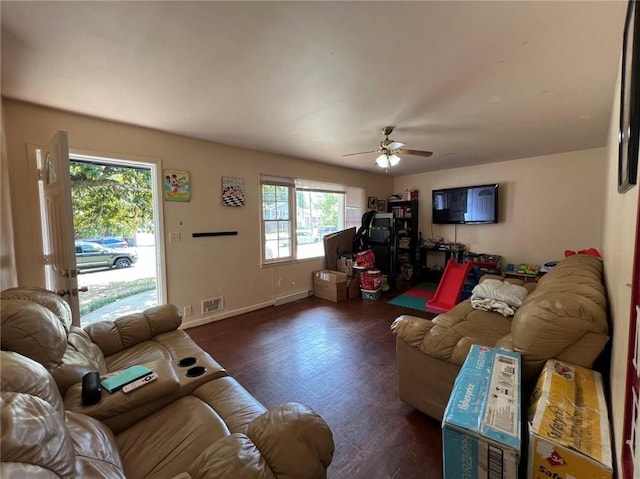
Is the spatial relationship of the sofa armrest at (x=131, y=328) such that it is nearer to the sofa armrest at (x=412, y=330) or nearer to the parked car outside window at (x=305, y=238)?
the sofa armrest at (x=412, y=330)

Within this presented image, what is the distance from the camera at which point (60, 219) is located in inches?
71.5

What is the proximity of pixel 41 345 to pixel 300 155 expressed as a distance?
3.58m

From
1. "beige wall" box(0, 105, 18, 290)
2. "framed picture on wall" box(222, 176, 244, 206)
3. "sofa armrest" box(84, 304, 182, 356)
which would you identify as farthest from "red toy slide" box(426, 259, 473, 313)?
"beige wall" box(0, 105, 18, 290)

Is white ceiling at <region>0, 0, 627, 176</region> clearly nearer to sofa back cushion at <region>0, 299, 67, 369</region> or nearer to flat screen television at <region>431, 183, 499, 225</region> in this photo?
sofa back cushion at <region>0, 299, 67, 369</region>

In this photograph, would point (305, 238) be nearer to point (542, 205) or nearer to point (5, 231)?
point (5, 231)

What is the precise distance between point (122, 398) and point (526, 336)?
194 centimetres

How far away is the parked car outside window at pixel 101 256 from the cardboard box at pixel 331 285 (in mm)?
3275

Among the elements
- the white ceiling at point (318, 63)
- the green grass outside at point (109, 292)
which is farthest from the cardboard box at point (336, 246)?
the green grass outside at point (109, 292)

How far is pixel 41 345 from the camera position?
46.6 inches

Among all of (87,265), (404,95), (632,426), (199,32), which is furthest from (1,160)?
(632,426)

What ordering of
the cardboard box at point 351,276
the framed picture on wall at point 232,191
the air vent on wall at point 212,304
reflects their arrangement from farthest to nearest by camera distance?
1. the cardboard box at point 351,276
2. the framed picture on wall at point 232,191
3. the air vent on wall at point 212,304

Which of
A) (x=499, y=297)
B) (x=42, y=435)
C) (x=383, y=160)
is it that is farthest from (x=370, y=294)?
(x=42, y=435)

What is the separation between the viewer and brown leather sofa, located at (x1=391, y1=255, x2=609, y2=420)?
4.03 ft

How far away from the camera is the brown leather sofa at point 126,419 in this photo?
680mm
